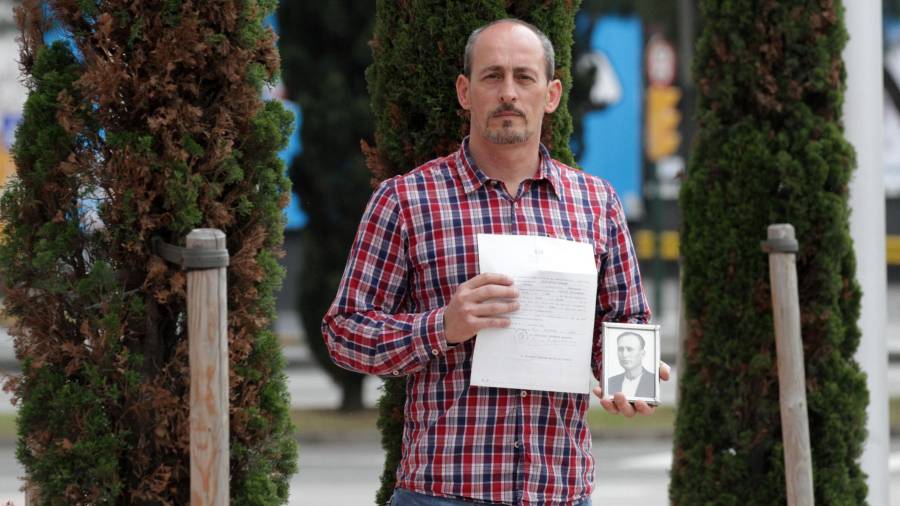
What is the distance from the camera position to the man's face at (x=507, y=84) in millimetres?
2801

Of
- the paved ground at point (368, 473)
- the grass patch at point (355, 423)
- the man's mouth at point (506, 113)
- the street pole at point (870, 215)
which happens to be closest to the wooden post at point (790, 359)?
the street pole at point (870, 215)

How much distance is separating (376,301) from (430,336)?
185 mm

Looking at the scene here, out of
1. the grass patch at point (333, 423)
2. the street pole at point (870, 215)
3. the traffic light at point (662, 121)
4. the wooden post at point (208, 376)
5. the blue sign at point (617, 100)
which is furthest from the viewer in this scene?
the traffic light at point (662, 121)

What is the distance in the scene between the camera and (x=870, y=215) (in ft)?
19.6

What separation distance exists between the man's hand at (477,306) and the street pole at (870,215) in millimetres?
3595

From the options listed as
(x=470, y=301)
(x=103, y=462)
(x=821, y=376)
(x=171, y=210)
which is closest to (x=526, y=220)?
(x=470, y=301)

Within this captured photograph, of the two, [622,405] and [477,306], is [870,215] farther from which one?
[477,306]

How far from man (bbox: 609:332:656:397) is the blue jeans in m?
0.26

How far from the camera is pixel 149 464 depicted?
151 inches

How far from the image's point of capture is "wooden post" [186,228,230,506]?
320 cm

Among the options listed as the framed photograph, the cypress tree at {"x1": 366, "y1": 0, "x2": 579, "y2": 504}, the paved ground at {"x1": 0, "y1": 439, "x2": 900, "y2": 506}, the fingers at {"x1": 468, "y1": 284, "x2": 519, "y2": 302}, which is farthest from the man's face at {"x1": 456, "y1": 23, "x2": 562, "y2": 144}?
the paved ground at {"x1": 0, "y1": 439, "x2": 900, "y2": 506}

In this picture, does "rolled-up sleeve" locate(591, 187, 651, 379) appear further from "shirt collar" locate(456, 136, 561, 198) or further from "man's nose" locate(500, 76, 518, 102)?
"man's nose" locate(500, 76, 518, 102)

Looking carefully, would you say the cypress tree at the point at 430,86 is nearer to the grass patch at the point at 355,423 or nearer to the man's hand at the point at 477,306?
the man's hand at the point at 477,306

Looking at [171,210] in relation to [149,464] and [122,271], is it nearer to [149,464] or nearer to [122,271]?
[122,271]
